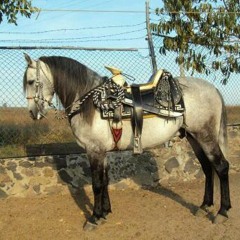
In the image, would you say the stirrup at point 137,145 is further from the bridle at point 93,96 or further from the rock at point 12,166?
the rock at point 12,166

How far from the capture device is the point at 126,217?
5.68 metres

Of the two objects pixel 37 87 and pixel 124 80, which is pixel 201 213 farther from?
pixel 37 87

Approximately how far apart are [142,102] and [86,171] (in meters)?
2.23

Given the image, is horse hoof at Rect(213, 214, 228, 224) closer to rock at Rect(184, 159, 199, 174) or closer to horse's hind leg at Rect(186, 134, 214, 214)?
horse's hind leg at Rect(186, 134, 214, 214)

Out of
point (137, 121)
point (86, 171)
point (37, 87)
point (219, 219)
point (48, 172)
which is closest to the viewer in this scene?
point (37, 87)

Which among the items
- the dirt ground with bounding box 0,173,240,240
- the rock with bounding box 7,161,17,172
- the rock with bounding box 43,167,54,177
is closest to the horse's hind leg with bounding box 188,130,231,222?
the dirt ground with bounding box 0,173,240,240

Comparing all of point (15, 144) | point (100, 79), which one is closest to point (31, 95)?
point (100, 79)

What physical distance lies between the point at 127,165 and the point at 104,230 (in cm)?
220

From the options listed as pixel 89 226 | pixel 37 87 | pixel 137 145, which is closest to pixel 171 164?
pixel 137 145

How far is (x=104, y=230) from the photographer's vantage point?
5.18 m

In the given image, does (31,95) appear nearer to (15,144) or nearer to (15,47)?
(15,47)

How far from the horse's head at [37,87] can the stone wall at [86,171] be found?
6.09 ft

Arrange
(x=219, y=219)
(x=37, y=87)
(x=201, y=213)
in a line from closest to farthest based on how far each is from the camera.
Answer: (x=37, y=87), (x=219, y=219), (x=201, y=213)

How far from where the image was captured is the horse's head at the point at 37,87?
199 inches
